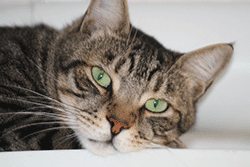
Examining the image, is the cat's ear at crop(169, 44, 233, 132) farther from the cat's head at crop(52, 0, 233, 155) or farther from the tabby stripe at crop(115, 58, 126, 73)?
the tabby stripe at crop(115, 58, 126, 73)

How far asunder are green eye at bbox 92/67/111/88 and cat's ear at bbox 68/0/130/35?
20 centimetres

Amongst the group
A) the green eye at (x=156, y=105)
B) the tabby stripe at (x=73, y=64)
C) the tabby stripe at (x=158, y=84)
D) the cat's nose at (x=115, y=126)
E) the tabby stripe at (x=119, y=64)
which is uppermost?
the tabby stripe at (x=73, y=64)

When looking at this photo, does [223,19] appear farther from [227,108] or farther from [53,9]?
[53,9]

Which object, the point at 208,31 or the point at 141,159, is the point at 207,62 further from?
the point at 141,159

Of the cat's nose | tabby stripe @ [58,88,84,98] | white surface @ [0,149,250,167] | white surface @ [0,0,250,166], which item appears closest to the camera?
white surface @ [0,149,250,167]

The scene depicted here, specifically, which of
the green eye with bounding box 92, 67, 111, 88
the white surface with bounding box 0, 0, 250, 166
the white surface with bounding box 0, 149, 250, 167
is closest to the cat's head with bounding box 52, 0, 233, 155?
the green eye with bounding box 92, 67, 111, 88

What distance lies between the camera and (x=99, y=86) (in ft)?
3.17

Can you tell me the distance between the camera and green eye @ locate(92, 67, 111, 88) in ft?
3.22

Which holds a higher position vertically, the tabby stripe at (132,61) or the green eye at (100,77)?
the tabby stripe at (132,61)

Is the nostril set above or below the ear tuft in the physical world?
below

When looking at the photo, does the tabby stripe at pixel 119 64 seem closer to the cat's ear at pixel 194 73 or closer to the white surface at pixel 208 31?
the cat's ear at pixel 194 73

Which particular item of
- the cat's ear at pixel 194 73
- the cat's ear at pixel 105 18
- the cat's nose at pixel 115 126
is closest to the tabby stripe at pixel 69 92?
the cat's nose at pixel 115 126

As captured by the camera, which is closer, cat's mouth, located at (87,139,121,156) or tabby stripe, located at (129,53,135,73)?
cat's mouth, located at (87,139,121,156)

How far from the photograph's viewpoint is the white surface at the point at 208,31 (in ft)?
4.66
